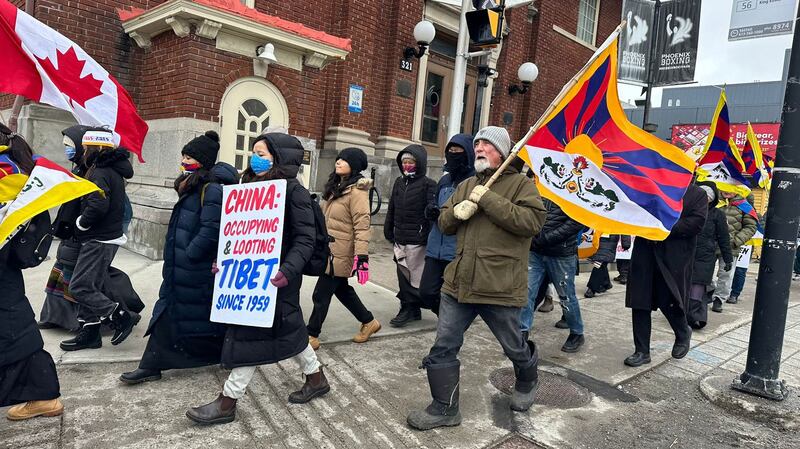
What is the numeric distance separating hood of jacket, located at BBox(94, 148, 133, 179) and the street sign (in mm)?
5242

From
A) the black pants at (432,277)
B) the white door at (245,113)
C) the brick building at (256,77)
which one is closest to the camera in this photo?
the black pants at (432,277)

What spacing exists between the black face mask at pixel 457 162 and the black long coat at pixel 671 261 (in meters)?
1.74

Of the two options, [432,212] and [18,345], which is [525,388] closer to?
[432,212]

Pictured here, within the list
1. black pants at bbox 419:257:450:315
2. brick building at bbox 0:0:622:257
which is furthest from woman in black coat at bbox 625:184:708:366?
brick building at bbox 0:0:622:257

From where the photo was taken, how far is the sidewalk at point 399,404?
116 inches

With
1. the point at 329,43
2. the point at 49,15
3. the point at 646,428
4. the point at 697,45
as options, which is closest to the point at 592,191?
the point at 646,428

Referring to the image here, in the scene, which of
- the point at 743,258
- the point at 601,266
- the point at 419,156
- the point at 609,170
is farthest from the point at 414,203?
the point at 743,258

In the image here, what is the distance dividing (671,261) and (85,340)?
189 inches

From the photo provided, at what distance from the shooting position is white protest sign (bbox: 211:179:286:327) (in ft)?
9.85

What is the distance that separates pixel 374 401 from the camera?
11.5ft

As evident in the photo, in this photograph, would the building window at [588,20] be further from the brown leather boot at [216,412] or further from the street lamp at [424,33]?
the brown leather boot at [216,412]

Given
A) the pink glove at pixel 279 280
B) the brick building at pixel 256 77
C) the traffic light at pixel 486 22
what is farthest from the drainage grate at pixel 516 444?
the brick building at pixel 256 77

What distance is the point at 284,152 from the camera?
319 cm

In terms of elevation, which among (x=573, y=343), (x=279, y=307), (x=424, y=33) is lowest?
(x=573, y=343)
